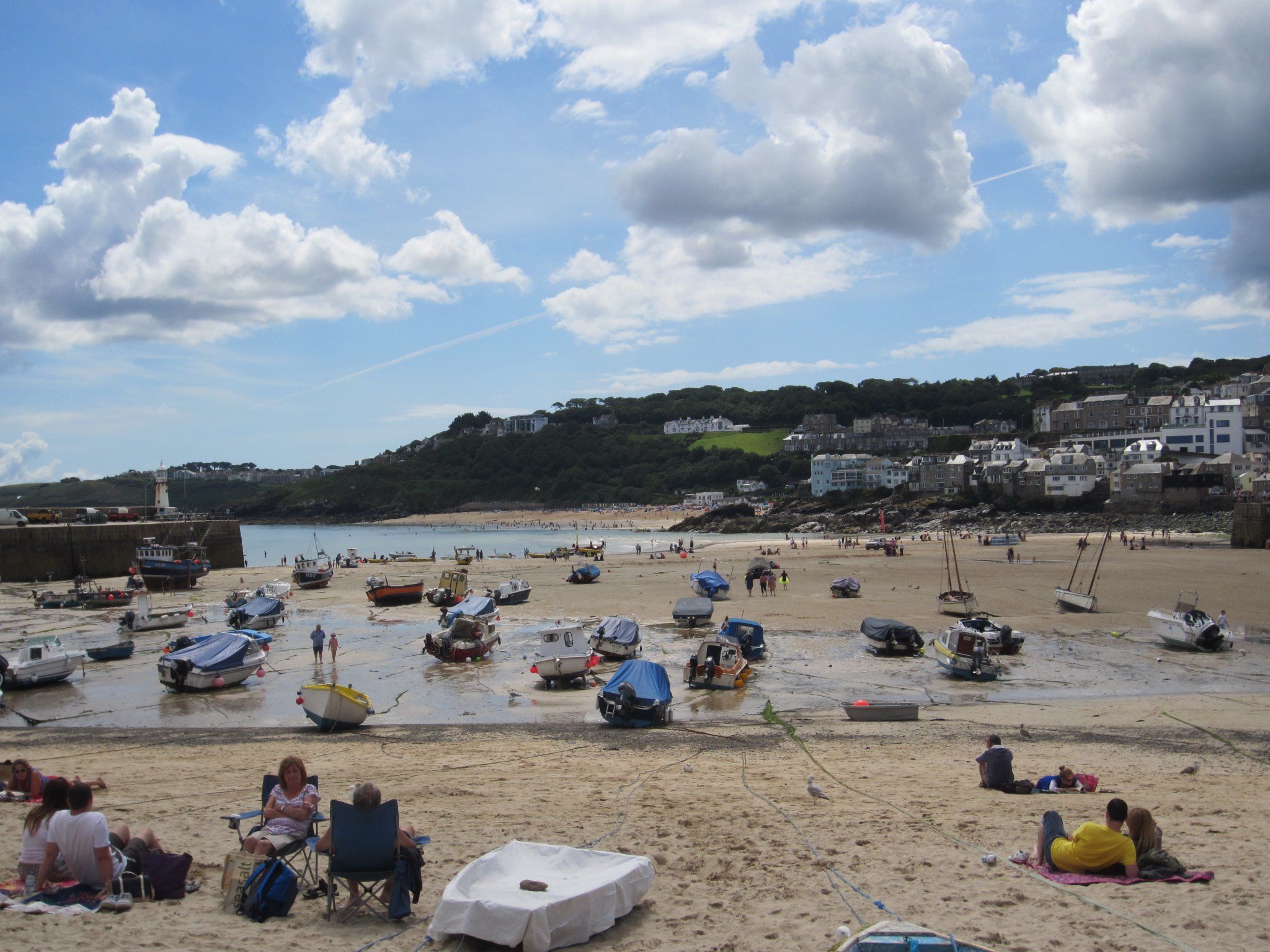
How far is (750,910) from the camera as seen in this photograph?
6.14m

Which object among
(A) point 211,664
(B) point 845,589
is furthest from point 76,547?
(B) point 845,589

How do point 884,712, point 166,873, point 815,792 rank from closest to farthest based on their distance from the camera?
point 166,873, point 815,792, point 884,712

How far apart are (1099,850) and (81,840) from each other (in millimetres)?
7655

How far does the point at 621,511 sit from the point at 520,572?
287 ft

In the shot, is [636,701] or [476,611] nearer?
[636,701]

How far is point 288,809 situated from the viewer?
7.05m

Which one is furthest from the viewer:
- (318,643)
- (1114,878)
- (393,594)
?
(393,594)

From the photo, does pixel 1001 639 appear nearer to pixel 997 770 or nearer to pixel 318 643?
pixel 997 770

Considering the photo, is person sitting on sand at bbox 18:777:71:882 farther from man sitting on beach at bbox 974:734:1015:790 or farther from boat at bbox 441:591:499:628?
boat at bbox 441:591:499:628

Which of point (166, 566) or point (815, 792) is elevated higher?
point (166, 566)

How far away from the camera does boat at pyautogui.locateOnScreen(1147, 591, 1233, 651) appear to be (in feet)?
71.3

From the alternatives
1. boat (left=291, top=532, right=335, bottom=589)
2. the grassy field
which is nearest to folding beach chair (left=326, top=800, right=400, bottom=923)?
boat (left=291, top=532, right=335, bottom=589)

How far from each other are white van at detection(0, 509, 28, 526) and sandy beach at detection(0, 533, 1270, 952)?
2954 cm

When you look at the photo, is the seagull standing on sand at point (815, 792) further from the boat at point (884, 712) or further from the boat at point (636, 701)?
the boat at point (636, 701)
